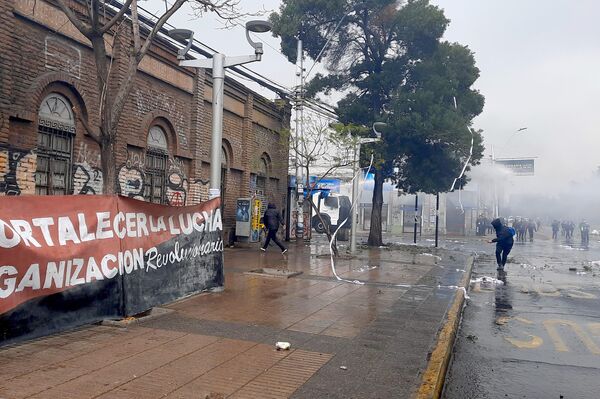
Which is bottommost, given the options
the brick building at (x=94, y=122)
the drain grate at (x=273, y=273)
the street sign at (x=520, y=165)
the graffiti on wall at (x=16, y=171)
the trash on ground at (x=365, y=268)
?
the trash on ground at (x=365, y=268)

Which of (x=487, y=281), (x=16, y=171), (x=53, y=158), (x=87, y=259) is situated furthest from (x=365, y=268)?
(x=87, y=259)

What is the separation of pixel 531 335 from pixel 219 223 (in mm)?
5378

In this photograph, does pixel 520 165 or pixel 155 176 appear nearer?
pixel 155 176

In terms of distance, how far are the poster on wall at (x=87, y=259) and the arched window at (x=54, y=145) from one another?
13.5 feet

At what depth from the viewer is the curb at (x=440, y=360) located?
5105 mm

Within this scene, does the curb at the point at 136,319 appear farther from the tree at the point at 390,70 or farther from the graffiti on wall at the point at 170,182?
the tree at the point at 390,70

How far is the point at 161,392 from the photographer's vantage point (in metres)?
4.67

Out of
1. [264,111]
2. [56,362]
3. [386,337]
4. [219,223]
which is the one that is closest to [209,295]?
[219,223]

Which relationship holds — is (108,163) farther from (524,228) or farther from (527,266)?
(524,228)

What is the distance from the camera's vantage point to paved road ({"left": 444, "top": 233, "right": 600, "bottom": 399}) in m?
5.69

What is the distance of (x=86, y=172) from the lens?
12195mm

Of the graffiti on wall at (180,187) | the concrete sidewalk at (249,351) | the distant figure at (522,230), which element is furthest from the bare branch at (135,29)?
the distant figure at (522,230)

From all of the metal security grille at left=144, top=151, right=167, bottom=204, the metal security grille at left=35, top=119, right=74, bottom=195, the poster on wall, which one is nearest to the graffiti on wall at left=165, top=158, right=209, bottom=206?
the metal security grille at left=144, top=151, right=167, bottom=204

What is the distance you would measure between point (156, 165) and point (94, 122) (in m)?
3.16
